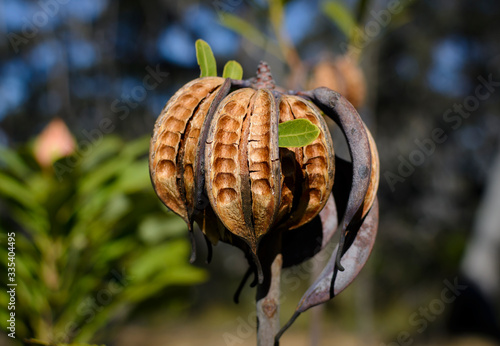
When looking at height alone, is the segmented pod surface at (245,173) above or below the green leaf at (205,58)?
below

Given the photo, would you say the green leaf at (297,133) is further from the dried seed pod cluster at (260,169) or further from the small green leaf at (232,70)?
the small green leaf at (232,70)
